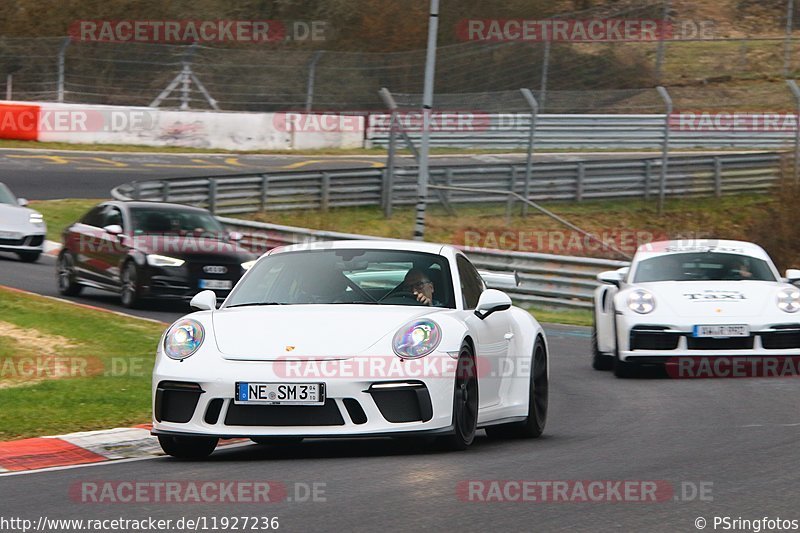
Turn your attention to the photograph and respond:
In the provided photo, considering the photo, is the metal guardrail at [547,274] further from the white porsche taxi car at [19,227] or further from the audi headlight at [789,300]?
the audi headlight at [789,300]

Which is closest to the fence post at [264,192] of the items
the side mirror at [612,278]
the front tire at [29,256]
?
the front tire at [29,256]

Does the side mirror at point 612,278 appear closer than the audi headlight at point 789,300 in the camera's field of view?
No

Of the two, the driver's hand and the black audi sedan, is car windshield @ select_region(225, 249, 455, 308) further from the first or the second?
the black audi sedan

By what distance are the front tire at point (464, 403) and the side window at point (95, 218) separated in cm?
1262

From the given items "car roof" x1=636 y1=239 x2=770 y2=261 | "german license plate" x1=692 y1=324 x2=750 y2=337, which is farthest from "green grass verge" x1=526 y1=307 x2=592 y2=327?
"german license plate" x1=692 y1=324 x2=750 y2=337

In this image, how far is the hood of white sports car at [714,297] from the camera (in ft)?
45.1

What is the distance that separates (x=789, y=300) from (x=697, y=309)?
0.95 meters

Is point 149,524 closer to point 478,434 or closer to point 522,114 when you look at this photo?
point 478,434

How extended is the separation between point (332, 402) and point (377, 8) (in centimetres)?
3608

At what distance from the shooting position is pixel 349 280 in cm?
930

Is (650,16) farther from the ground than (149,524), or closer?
farther from the ground

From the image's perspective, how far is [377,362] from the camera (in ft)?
27.0

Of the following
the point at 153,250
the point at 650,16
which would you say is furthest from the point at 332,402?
the point at 650,16

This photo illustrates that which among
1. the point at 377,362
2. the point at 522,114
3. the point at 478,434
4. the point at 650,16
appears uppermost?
the point at 650,16
